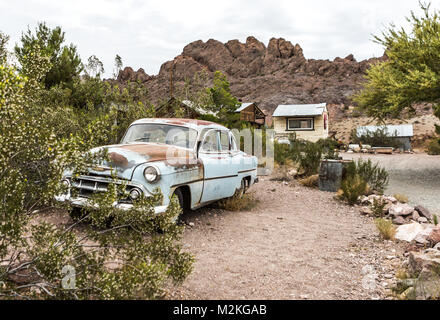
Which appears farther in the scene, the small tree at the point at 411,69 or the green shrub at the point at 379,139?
the green shrub at the point at 379,139

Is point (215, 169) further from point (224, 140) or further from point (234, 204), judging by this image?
point (234, 204)

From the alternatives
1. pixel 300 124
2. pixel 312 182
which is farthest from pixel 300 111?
pixel 312 182

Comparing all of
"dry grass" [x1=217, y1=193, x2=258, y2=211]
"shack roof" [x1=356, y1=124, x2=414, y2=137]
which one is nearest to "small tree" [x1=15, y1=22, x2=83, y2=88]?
"dry grass" [x1=217, y1=193, x2=258, y2=211]

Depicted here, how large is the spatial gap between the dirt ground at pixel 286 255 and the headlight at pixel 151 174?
1116mm

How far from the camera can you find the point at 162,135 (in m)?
6.04

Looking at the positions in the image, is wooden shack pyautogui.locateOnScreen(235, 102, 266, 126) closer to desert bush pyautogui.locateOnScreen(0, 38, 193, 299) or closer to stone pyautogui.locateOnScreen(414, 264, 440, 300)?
stone pyautogui.locateOnScreen(414, 264, 440, 300)

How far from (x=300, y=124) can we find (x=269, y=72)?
2198 inches

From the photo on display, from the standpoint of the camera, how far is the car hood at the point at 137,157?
464 centimetres

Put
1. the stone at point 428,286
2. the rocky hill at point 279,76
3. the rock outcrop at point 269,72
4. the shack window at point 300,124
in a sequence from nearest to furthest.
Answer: the stone at point 428,286, the shack window at point 300,124, the rocky hill at point 279,76, the rock outcrop at point 269,72

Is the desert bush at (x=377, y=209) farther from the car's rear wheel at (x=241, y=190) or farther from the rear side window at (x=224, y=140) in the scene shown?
the rear side window at (x=224, y=140)

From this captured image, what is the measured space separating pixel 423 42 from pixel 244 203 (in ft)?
33.4

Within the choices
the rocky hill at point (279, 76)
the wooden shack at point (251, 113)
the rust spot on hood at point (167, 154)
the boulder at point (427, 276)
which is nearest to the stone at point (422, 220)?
the boulder at point (427, 276)

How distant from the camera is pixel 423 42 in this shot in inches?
485

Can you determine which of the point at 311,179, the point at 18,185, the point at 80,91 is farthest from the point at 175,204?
the point at 80,91
